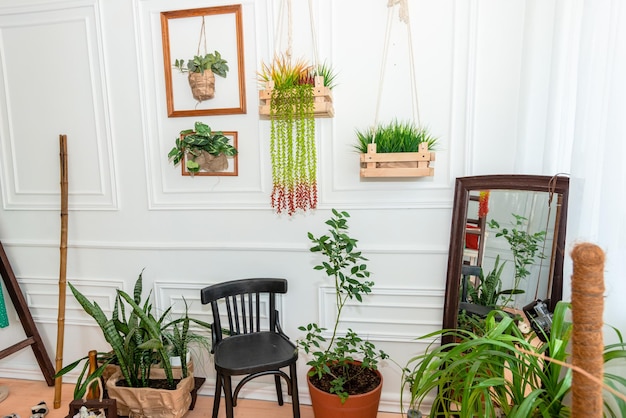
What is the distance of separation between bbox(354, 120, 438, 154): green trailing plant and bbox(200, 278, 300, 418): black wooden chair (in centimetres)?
93

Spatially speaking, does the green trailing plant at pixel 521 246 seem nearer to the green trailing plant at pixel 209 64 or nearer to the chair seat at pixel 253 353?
the chair seat at pixel 253 353

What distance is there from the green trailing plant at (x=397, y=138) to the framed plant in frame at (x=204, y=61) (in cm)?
76

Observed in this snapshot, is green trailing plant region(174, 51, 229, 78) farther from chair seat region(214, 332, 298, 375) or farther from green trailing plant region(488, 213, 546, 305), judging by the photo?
green trailing plant region(488, 213, 546, 305)

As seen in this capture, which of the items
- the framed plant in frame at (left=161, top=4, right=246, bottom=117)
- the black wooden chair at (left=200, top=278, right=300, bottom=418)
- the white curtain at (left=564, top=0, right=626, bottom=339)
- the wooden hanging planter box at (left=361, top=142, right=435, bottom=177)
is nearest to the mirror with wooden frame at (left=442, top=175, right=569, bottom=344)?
the wooden hanging planter box at (left=361, top=142, right=435, bottom=177)

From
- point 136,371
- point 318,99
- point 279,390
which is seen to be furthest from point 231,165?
point 279,390

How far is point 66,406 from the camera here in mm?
2373

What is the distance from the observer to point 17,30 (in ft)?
7.77

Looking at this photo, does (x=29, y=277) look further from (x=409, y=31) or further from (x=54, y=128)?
(x=409, y=31)

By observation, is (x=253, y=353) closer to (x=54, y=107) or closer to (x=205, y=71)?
(x=205, y=71)

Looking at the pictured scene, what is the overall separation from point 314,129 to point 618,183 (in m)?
1.39

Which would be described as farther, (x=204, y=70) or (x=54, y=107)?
(x=54, y=107)

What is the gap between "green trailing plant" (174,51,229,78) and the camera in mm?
2127

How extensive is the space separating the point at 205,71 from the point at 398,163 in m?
1.19

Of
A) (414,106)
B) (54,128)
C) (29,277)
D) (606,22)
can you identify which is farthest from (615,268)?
(29,277)
